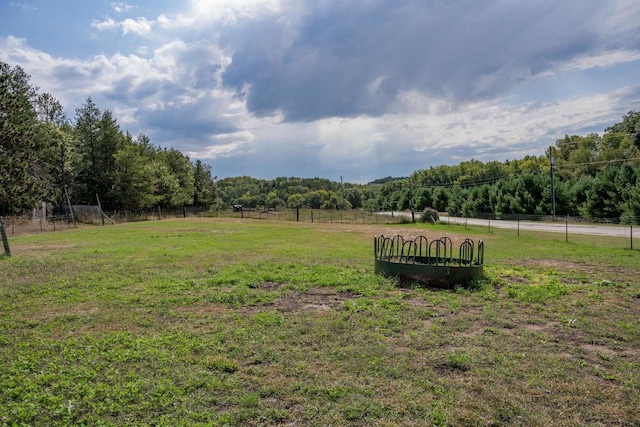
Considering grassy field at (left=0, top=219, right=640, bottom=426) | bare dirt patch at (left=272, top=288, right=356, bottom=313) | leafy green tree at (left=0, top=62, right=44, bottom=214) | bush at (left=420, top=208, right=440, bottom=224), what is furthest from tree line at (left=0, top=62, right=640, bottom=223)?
bare dirt patch at (left=272, top=288, right=356, bottom=313)

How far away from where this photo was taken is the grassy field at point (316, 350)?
3.76 metres

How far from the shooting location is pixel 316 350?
5.27m

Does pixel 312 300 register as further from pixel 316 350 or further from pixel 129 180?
pixel 129 180

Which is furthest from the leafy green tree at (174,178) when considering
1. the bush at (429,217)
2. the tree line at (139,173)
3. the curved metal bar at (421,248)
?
the curved metal bar at (421,248)

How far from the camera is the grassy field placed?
376cm

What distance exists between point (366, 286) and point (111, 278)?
6734 millimetres

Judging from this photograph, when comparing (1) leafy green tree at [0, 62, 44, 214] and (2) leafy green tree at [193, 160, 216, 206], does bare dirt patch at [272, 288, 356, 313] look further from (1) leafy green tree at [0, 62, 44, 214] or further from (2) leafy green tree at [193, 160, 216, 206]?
(2) leafy green tree at [193, 160, 216, 206]

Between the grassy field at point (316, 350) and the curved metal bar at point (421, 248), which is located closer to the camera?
the grassy field at point (316, 350)

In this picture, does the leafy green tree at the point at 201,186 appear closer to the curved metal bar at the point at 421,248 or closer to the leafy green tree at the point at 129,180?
the leafy green tree at the point at 129,180

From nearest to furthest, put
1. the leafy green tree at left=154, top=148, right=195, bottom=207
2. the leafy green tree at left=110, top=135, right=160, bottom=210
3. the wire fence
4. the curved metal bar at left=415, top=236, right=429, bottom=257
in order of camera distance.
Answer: the curved metal bar at left=415, top=236, right=429, bottom=257, the wire fence, the leafy green tree at left=110, top=135, right=160, bottom=210, the leafy green tree at left=154, top=148, right=195, bottom=207

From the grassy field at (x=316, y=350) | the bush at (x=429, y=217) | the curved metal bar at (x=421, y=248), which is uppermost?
the bush at (x=429, y=217)

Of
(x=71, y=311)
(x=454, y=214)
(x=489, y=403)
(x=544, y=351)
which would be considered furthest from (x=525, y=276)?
→ (x=454, y=214)

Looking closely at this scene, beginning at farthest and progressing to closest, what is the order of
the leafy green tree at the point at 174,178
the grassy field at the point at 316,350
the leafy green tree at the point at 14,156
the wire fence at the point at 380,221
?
the leafy green tree at the point at 174,178 < the wire fence at the point at 380,221 < the leafy green tree at the point at 14,156 < the grassy field at the point at 316,350

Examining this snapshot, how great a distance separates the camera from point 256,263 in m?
12.4
